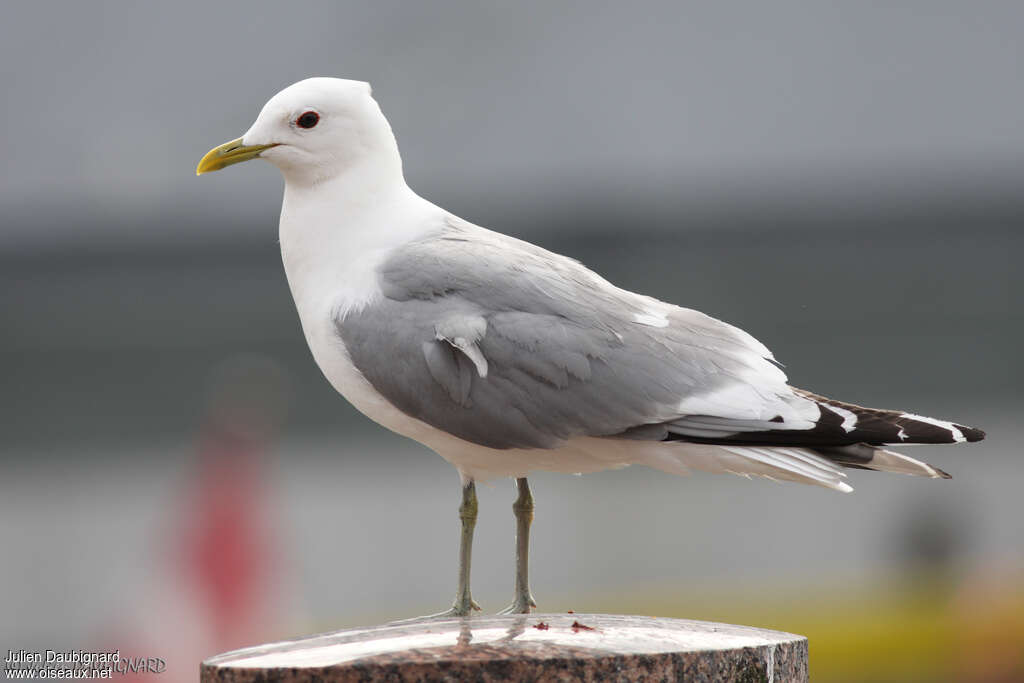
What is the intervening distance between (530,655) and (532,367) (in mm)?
850

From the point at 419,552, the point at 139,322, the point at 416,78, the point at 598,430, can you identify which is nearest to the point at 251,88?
the point at 416,78

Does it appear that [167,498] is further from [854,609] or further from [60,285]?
[854,609]

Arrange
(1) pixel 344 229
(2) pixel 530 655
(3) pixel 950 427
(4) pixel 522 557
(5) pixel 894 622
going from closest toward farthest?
1. (2) pixel 530 655
2. (3) pixel 950 427
3. (1) pixel 344 229
4. (4) pixel 522 557
5. (5) pixel 894 622

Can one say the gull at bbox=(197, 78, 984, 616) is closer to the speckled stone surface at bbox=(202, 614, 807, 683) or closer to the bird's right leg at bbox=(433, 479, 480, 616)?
the bird's right leg at bbox=(433, 479, 480, 616)

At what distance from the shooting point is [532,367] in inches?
174

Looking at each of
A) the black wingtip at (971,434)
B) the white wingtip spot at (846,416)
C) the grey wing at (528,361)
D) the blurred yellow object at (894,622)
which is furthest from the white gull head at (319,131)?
the blurred yellow object at (894,622)

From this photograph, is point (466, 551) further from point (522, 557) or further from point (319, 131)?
point (319, 131)

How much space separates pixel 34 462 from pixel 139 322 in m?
1.91

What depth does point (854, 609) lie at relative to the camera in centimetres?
1158

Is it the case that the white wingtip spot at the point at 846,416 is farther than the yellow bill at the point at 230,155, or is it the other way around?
the yellow bill at the point at 230,155

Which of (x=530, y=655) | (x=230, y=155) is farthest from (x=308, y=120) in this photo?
(x=530, y=655)

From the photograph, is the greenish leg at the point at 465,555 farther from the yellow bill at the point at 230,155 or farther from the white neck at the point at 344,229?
the yellow bill at the point at 230,155

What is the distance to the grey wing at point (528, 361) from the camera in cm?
440

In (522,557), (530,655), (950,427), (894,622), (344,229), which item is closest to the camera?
(530,655)
